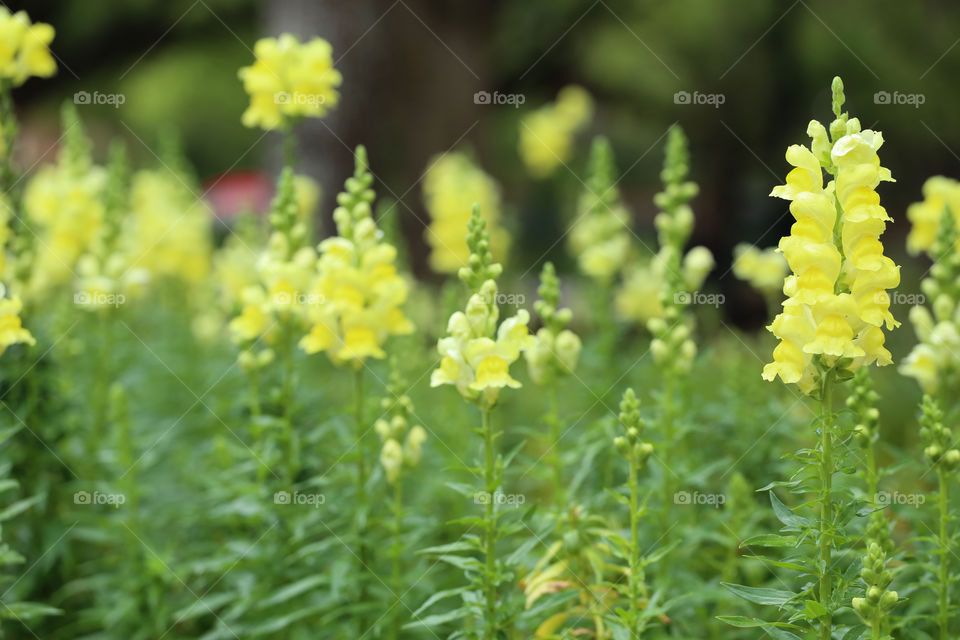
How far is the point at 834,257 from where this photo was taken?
2.36 metres

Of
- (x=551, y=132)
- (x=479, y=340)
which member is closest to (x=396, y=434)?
(x=479, y=340)

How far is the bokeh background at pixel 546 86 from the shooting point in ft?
28.0

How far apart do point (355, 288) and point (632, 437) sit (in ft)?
4.04

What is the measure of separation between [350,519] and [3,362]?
1.61 metres

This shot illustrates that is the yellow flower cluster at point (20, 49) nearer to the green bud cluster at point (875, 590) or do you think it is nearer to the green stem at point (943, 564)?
the green bud cluster at point (875, 590)

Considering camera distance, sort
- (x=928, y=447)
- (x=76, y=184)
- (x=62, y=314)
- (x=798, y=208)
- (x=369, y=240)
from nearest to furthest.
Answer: (x=798, y=208) < (x=928, y=447) < (x=369, y=240) < (x=62, y=314) < (x=76, y=184)

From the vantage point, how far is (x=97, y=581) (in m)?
3.92

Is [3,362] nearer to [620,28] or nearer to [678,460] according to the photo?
[678,460]

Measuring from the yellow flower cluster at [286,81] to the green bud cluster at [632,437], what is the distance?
2.30 m

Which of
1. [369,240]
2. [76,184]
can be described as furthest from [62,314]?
[369,240]

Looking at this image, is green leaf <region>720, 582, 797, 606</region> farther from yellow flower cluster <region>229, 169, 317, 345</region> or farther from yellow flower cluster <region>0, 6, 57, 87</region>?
yellow flower cluster <region>0, 6, 57, 87</region>

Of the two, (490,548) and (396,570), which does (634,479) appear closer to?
(490,548)

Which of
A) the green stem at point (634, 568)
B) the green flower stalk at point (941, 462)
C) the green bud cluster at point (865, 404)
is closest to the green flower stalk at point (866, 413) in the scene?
the green bud cluster at point (865, 404)

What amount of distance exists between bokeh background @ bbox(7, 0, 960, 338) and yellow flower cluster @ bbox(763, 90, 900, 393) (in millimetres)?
2416
